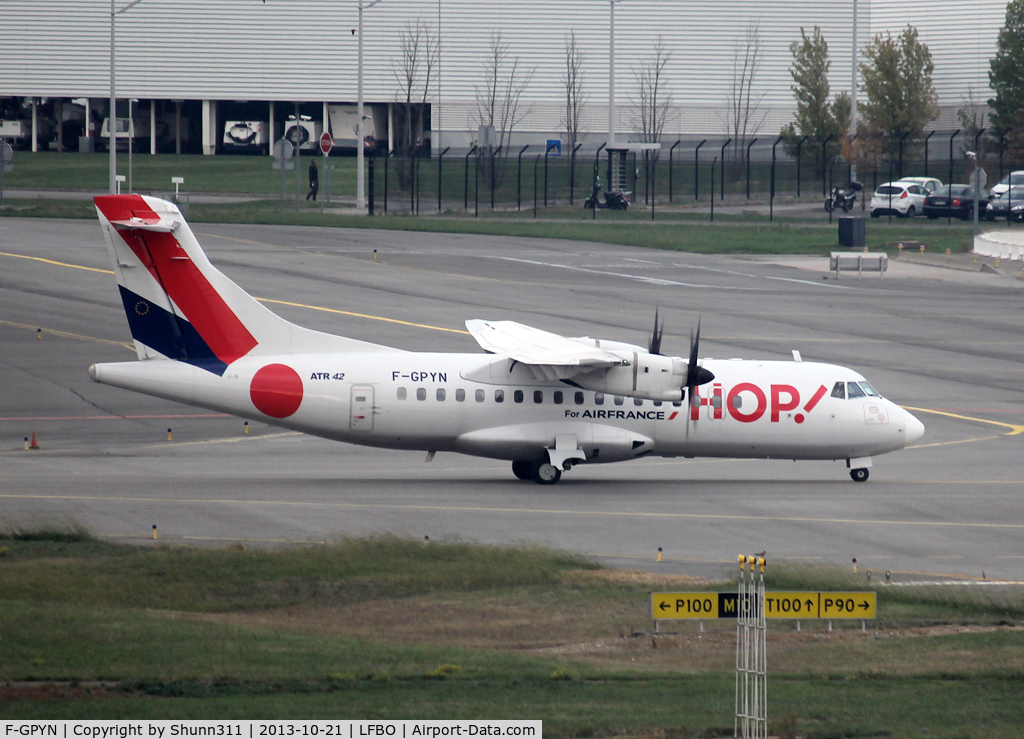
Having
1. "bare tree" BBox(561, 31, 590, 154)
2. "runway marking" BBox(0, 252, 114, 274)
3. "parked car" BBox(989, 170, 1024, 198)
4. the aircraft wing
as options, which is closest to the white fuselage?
the aircraft wing

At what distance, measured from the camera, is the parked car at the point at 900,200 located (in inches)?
3019

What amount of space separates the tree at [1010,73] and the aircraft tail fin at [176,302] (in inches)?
2763

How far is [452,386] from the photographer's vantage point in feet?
88.6

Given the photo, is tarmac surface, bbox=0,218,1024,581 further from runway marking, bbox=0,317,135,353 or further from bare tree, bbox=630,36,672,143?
bare tree, bbox=630,36,672,143

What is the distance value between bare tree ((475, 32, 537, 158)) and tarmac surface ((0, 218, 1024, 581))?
36241 millimetres

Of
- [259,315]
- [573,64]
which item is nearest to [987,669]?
[259,315]

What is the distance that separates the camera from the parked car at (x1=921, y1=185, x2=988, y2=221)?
247 feet

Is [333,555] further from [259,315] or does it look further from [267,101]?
[267,101]

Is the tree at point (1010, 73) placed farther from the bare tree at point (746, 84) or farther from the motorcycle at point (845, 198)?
the bare tree at point (746, 84)

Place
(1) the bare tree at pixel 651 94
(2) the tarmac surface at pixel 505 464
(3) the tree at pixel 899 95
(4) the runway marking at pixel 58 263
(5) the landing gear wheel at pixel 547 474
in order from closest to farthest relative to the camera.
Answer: (2) the tarmac surface at pixel 505 464 < (5) the landing gear wheel at pixel 547 474 < (4) the runway marking at pixel 58 263 < (3) the tree at pixel 899 95 < (1) the bare tree at pixel 651 94

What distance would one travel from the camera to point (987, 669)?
47.4 ft

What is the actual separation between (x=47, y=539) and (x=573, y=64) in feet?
271

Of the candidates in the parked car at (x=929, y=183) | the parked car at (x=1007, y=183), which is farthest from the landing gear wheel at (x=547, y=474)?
the parked car at (x=929, y=183)

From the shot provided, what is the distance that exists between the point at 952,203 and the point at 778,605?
2753 inches
